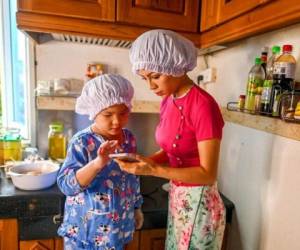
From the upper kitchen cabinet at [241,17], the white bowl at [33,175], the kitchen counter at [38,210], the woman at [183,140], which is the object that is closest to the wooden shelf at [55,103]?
the white bowl at [33,175]

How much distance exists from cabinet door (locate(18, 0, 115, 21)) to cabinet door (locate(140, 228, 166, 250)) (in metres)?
0.92

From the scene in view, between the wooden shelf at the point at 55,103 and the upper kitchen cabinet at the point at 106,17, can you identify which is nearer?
the upper kitchen cabinet at the point at 106,17

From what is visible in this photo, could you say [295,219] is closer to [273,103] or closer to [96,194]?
[273,103]

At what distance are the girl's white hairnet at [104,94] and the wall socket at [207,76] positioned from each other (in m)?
0.72

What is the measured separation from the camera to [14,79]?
155 cm

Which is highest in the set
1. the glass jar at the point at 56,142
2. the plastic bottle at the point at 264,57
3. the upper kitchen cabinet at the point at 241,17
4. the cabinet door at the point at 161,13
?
the cabinet door at the point at 161,13

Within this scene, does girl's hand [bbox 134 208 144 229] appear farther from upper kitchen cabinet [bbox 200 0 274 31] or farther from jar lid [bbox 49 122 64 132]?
upper kitchen cabinet [bbox 200 0 274 31]

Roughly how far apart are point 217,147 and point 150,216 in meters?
0.52

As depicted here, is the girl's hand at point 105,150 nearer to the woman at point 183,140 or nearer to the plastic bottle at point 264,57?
the woman at point 183,140

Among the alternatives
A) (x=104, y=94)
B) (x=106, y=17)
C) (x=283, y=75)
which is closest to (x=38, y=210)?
(x=104, y=94)

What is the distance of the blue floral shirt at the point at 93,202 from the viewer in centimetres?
82

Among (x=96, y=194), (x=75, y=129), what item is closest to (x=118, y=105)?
(x=96, y=194)

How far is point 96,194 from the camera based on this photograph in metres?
0.83

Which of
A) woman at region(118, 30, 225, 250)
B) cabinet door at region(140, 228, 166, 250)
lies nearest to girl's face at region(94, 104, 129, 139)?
woman at region(118, 30, 225, 250)
